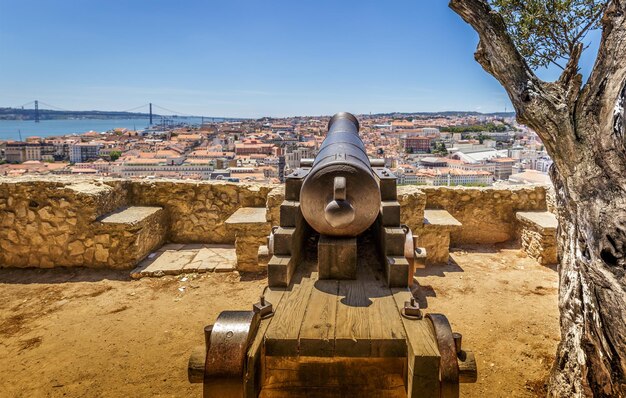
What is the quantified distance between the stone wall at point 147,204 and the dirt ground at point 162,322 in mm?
299

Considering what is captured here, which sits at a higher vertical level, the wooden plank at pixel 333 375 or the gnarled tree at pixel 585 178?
the gnarled tree at pixel 585 178

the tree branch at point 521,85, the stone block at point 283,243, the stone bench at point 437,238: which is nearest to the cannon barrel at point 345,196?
the stone block at point 283,243

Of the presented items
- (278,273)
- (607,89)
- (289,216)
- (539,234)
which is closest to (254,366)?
(278,273)

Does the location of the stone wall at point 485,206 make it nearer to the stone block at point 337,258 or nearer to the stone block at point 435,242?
the stone block at point 435,242

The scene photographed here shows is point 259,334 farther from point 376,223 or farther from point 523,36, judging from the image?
point 523,36

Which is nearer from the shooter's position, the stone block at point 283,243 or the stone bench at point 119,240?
the stone block at point 283,243

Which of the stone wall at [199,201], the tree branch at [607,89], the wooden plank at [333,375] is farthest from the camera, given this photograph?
the stone wall at [199,201]

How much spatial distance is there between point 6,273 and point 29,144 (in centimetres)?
6848

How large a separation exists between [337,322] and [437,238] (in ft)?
12.0

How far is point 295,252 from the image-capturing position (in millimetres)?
2691

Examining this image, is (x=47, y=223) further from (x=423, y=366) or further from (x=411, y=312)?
(x=423, y=366)

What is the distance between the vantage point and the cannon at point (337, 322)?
1.64 meters

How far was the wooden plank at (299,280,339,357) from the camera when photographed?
184 cm

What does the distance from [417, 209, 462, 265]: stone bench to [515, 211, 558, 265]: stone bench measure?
3.83 ft
